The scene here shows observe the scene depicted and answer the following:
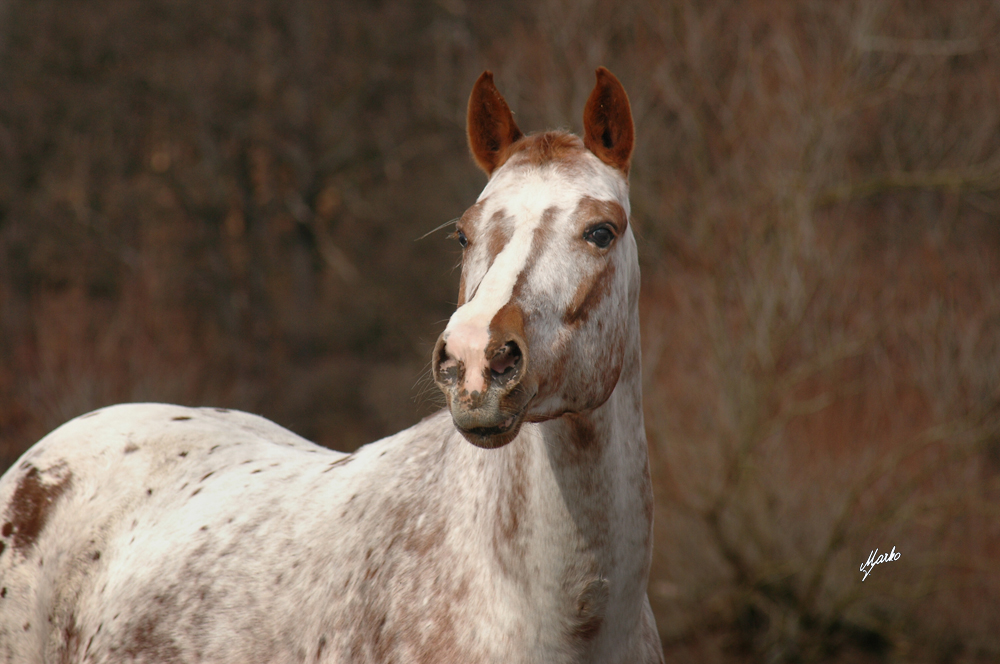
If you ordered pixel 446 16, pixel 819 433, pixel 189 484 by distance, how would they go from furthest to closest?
pixel 446 16, pixel 819 433, pixel 189 484

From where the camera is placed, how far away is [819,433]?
36.4ft

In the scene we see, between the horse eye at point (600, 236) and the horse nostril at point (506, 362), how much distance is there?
1.42 feet

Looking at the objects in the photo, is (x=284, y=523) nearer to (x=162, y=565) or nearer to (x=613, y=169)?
(x=162, y=565)

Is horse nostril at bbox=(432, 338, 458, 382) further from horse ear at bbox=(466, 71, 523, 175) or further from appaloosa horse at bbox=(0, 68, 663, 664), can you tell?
horse ear at bbox=(466, 71, 523, 175)

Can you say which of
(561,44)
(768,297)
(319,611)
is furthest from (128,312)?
(319,611)

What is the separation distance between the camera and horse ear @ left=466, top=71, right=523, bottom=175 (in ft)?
8.92

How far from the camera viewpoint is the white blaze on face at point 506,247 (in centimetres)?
194

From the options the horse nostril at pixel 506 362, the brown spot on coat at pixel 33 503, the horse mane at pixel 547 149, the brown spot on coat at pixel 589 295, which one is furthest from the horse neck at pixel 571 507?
the brown spot on coat at pixel 33 503

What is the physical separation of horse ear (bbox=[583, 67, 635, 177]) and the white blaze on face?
8 cm

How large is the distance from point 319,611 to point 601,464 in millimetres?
979

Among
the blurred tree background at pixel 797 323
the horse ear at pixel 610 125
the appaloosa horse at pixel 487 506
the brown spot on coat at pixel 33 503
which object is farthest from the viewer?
the blurred tree background at pixel 797 323

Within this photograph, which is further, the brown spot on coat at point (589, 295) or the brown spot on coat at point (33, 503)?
the brown spot on coat at point (33, 503)

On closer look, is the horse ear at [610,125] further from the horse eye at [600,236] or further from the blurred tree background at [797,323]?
→ the blurred tree background at [797,323]

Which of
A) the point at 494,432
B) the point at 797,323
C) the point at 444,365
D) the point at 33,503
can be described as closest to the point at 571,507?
the point at 494,432
